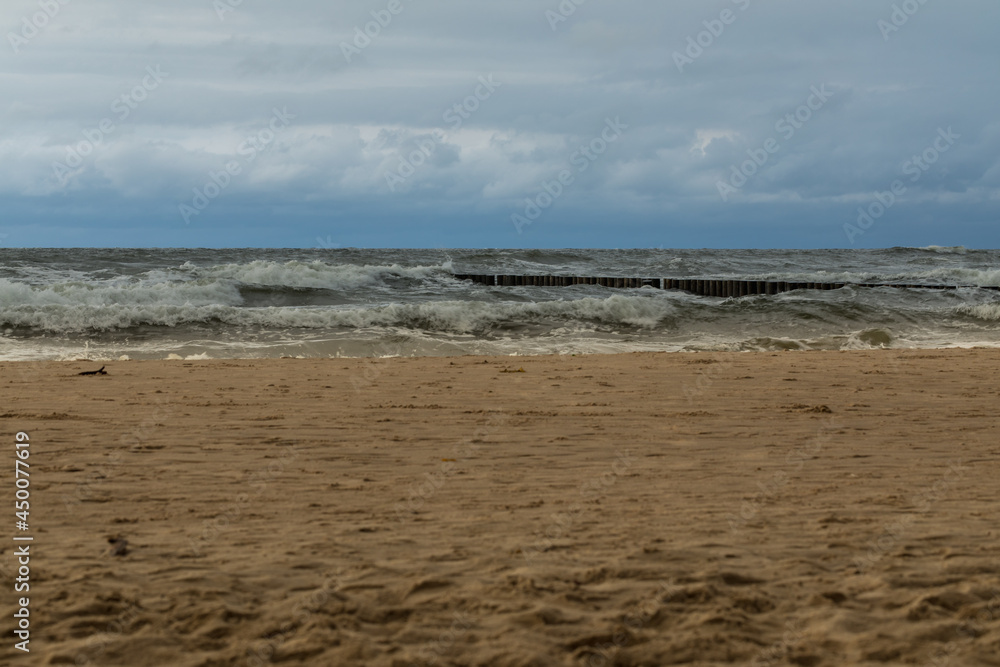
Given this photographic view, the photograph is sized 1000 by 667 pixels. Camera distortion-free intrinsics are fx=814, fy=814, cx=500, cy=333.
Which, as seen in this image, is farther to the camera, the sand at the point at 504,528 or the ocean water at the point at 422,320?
the ocean water at the point at 422,320

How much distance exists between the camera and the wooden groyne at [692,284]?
2670 centimetres

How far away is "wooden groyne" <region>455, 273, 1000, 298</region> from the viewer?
26.7 meters

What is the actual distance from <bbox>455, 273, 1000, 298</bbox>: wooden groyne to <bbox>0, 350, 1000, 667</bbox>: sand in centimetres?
1910

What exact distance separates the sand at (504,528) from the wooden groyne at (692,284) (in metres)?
19.1

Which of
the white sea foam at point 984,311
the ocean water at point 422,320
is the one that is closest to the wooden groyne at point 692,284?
the ocean water at point 422,320

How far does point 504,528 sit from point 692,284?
81.8 ft

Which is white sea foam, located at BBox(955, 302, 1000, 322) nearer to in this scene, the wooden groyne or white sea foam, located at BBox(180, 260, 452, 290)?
the wooden groyne

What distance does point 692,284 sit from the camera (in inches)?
1103

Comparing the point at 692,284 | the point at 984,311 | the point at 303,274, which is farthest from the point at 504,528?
the point at 692,284

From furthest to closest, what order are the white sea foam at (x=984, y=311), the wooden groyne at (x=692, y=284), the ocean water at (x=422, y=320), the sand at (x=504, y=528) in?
the wooden groyne at (x=692, y=284) < the white sea foam at (x=984, y=311) < the ocean water at (x=422, y=320) < the sand at (x=504, y=528)

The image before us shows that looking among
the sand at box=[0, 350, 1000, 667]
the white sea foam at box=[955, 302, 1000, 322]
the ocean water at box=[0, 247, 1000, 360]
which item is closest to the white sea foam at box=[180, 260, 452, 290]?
the ocean water at box=[0, 247, 1000, 360]

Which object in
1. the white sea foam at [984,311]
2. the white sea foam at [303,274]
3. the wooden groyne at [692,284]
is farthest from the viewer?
the wooden groyne at [692,284]

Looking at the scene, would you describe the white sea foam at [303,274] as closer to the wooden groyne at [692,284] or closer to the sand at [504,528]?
the wooden groyne at [692,284]

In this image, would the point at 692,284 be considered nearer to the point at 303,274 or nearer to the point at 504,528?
A: the point at 303,274
